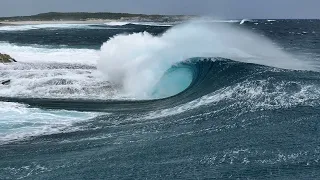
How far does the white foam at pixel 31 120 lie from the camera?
20.1m

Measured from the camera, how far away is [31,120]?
73.5 ft

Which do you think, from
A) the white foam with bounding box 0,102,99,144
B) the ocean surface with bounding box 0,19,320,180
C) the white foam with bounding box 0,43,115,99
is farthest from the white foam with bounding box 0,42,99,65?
the white foam with bounding box 0,102,99,144

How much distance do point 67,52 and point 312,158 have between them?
4105 cm

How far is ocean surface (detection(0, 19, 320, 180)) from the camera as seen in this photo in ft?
48.7

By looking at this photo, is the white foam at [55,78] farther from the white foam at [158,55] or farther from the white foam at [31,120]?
the white foam at [31,120]

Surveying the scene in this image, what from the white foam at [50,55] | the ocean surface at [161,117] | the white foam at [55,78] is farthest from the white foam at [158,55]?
the white foam at [50,55]

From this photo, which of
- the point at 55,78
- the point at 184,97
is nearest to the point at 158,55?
the point at 55,78

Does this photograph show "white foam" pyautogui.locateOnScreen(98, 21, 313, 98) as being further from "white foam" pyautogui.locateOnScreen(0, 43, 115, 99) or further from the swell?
the swell

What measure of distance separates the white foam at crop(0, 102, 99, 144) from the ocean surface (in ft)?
0.15

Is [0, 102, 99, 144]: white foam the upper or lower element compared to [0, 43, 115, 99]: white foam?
lower

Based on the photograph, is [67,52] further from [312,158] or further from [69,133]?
[312,158]

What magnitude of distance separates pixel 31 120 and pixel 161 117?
5.97 meters

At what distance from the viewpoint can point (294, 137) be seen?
54.4 ft

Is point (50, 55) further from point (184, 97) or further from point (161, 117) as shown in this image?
point (161, 117)
